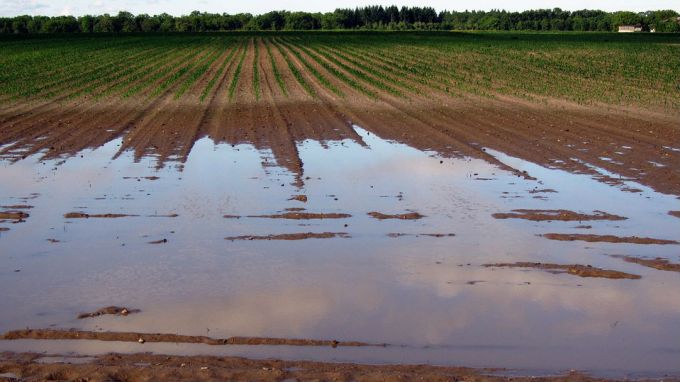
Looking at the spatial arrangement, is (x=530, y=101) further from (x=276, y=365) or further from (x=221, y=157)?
(x=276, y=365)

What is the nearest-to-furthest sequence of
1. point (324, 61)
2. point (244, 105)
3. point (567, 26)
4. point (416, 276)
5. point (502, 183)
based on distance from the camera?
point (416, 276), point (502, 183), point (244, 105), point (324, 61), point (567, 26)

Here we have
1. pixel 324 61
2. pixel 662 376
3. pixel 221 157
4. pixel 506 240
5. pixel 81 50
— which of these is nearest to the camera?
pixel 662 376

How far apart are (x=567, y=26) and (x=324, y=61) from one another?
121m

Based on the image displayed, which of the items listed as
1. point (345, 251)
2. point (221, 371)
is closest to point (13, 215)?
point (345, 251)

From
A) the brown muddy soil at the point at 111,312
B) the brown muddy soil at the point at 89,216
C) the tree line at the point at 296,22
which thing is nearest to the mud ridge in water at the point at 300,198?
the brown muddy soil at the point at 89,216

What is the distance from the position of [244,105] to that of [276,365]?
20.4 metres

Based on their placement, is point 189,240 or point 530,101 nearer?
point 189,240

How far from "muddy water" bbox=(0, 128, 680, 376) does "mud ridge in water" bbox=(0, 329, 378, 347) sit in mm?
133

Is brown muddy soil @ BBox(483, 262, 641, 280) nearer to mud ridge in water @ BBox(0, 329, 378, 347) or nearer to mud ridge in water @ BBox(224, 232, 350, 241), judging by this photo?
mud ridge in water @ BBox(224, 232, 350, 241)

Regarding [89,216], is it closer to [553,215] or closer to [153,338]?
[153,338]

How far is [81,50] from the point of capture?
64.8m

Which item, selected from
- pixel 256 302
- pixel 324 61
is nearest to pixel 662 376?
pixel 256 302

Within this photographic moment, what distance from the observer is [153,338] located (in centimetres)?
719

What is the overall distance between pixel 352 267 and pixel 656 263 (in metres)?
3.51
